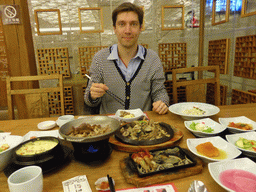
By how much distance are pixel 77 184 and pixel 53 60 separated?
329cm

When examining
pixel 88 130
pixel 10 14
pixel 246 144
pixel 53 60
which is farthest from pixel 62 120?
pixel 10 14

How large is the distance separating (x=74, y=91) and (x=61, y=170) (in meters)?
3.04

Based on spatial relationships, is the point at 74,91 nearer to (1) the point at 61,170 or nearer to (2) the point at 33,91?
(2) the point at 33,91

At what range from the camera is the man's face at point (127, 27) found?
1999 millimetres

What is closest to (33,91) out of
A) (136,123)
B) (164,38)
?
(136,123)

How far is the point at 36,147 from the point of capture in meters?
0.97

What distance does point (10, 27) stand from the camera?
11.0 ft

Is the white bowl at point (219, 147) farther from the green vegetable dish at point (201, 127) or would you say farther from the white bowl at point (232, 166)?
the green vegetable dish at point (201, 127)

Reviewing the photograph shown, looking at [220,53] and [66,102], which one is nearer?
[220,53]

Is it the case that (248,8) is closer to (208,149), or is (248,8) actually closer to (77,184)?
(208,149)

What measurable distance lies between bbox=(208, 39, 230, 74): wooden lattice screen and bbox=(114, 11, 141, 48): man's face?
76.8 inches

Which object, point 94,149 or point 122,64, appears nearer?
point 94,149

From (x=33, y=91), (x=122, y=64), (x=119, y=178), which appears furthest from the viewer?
(x=122, y=64)

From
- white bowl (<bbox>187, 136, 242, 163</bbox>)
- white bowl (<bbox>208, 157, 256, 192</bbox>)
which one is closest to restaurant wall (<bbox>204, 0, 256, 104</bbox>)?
white bowl (<bbox>187, 136, 242, 163</bbox>)
